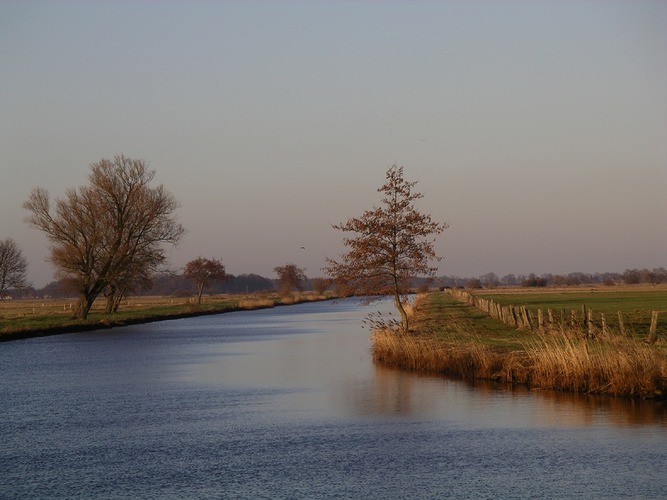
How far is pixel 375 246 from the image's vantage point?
3778 cm

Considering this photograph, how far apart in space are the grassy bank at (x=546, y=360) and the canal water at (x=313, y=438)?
0.97 m

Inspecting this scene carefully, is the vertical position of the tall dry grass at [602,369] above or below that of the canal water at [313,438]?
above

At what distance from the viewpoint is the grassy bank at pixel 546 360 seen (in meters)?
22.6

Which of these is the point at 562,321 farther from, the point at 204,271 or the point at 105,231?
the point at 204,271

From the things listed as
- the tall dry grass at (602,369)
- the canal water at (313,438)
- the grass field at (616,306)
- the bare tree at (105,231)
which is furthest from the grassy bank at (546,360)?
the bare tree at (105,231)

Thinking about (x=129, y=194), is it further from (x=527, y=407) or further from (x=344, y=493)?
(x=344, y=493)

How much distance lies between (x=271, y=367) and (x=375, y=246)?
8.00 metres

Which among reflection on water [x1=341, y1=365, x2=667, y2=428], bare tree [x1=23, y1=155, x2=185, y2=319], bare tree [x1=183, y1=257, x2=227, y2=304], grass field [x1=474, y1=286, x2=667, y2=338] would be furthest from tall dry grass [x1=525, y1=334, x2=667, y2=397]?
bare tree [x1=183, y1=257, x2=227, y2=304]

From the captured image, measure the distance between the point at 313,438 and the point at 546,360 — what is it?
9919 millimetres

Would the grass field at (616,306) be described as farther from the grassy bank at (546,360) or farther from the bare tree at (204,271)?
the bare tree at (204,271)

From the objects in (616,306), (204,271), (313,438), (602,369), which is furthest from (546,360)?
(204,271)

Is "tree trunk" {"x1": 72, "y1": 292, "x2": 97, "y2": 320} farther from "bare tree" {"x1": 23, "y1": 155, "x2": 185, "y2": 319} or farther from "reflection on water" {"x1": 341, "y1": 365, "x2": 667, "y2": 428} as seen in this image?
Answer: "reflection on water" {"x1": 341, "y1": 365, "x2": 667, "y2": 428}

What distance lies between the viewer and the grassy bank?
22594 millimetres

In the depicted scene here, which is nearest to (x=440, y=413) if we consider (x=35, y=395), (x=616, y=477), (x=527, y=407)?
(x=527, y=407)
